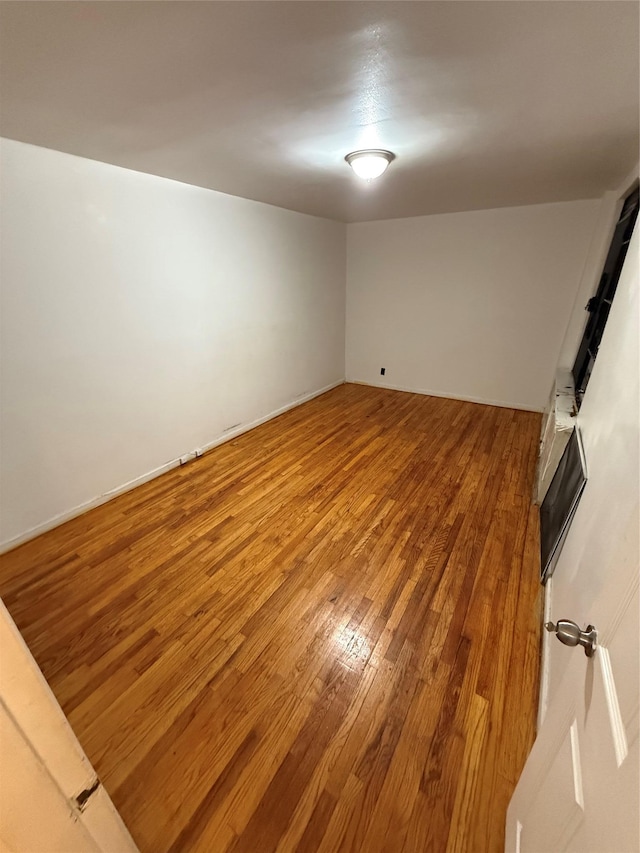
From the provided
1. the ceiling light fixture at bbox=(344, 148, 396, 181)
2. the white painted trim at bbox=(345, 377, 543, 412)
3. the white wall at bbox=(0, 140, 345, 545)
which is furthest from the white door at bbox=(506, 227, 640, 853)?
the white painted trim at bbox=(345, 377, 543, 412)

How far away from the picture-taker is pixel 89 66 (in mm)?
1140

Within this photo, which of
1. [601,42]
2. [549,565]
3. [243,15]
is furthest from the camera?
[549,565]

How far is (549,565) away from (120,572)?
2.35m

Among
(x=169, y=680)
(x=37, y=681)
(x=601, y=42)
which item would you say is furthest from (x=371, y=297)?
(x=37, y=681)

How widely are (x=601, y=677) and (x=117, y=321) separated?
2840 millimetres

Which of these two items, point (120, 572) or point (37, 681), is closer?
point (37, 681)

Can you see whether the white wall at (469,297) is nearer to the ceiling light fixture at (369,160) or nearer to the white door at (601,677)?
the ceiling light fixture at (369,160)

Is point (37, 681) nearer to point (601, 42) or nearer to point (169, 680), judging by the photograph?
point (169, 680)

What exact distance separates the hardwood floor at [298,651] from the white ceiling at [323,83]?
217 centimetres

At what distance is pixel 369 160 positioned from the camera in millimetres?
1955

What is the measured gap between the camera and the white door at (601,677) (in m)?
0.54

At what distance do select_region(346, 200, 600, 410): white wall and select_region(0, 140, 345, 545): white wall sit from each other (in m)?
1.36

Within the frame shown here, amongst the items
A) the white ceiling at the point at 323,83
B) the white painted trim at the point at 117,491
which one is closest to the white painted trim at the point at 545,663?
the white ceiling at the point at 323,83

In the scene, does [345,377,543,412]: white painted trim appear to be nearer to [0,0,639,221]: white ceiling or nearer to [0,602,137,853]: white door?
[0,0,639,221]: white ceiling
